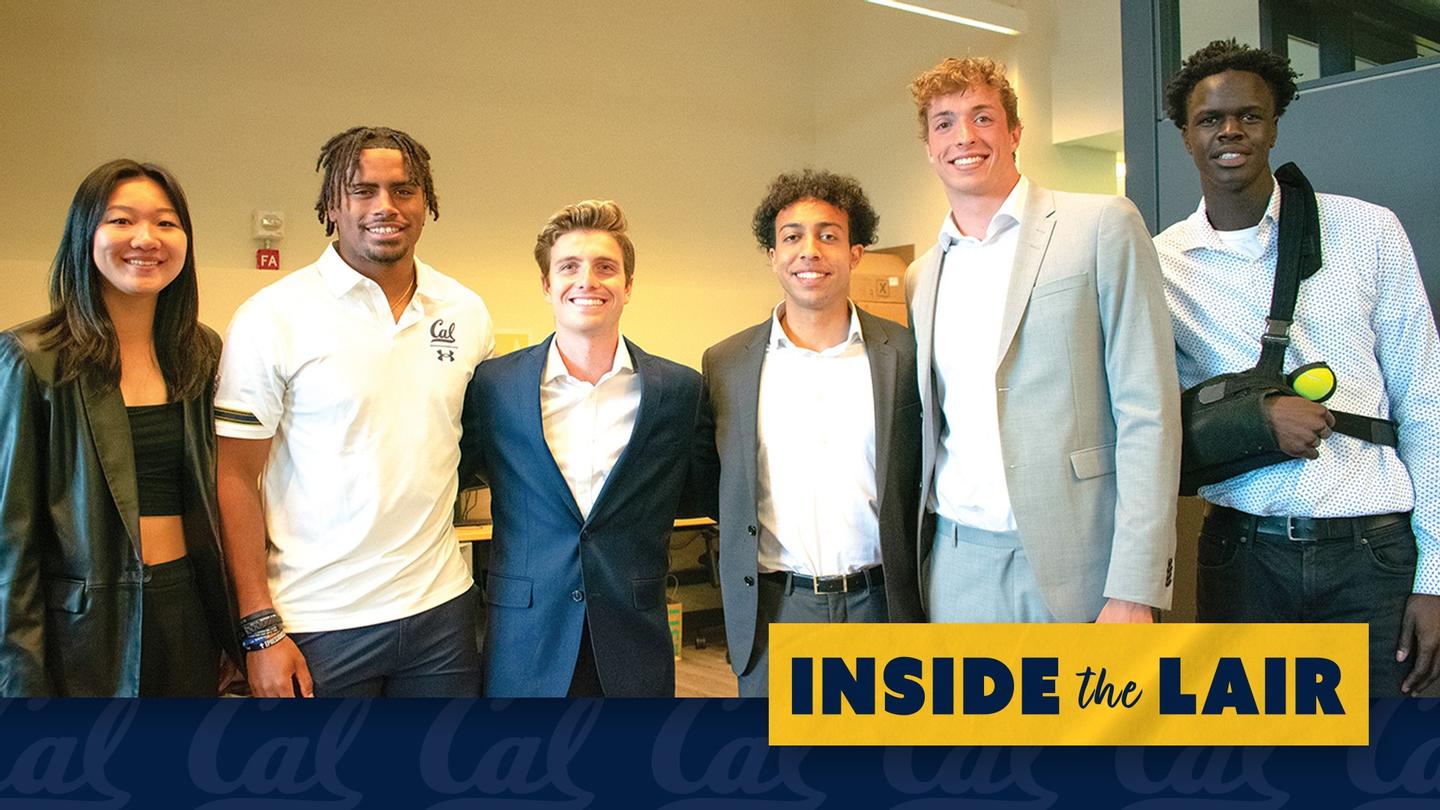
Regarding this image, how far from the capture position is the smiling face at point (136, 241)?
2162 millimetres

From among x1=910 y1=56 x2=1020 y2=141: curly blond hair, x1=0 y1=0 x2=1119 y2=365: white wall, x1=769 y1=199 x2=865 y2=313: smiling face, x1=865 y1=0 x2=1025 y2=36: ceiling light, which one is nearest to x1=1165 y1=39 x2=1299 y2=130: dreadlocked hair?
x1=910 y1=56 x2=1020 y2=141: curly blond hair

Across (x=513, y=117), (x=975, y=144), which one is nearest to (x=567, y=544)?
(x=975, y=144)

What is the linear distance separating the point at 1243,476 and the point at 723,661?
14.6ft

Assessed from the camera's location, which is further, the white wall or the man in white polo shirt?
the white wall

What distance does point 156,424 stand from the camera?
2176mm

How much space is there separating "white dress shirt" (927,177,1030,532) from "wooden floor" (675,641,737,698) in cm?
334

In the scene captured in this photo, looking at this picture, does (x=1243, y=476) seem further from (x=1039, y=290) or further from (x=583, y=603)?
(x=583, y=603)

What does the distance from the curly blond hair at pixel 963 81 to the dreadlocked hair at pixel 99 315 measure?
1.49 metres

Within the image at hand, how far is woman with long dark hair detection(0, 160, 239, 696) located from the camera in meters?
2.07

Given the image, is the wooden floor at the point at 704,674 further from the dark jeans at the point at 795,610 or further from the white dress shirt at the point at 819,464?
the white dress shirt at the point at 819,464

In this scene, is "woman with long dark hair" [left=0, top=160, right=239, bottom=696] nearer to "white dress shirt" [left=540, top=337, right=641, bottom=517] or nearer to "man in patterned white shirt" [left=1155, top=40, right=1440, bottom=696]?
"white dress shirt" [left=540, top=337, right=641, bottom=517]

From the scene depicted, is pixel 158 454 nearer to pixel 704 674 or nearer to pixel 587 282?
pixel 587 282

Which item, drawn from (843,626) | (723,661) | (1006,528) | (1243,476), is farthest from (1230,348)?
(723,661)

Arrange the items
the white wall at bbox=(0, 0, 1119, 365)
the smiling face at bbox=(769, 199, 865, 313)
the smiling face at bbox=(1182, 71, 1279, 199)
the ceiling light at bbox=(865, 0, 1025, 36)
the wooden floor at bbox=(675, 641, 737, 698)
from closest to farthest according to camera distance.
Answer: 1. the smiling face at bbox=(1182, 71, 1279, 199)
2. the smiling face at bbox=(769, 199, 865, 313)
3. the wooden floor at bbox=(675, 641, 737, 698)
4. the white wall at bbox=(0, 0, 1119, 365)
5. the ceiling light at bbox=(865, 0, 1025, 36)
